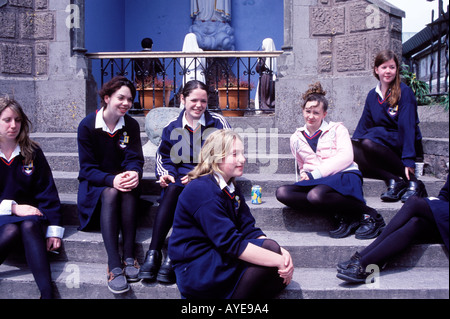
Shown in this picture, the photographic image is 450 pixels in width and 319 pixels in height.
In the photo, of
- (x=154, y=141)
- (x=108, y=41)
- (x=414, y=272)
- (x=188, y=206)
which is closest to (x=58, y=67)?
(x=154, y=141)

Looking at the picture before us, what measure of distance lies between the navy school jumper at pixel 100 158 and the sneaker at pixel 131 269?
0.55m

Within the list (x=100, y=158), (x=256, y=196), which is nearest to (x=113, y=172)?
(x=100, y=158)

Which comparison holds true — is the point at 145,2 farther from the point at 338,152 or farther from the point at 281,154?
the point at 338,152

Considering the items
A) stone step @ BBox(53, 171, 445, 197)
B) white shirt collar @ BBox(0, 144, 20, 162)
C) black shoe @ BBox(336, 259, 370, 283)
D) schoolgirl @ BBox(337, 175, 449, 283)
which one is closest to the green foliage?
stone step @ BBox(53, 171, 445, 197)

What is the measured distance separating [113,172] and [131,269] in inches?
35.7

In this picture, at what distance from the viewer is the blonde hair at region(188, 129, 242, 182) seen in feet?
7.91

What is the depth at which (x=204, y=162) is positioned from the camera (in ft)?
8.15

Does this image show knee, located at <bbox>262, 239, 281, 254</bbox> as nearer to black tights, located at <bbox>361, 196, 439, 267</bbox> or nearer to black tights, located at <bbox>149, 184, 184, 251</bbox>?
black tights, located at <bbox>361, 196, 439, 267</bbox>

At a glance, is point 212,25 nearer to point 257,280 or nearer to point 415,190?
point 415,190

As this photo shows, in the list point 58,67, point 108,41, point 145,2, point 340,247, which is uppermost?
point 145,2

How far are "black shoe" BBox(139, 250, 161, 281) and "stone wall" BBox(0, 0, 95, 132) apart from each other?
372 centimetres

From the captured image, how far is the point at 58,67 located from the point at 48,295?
13.4 ft

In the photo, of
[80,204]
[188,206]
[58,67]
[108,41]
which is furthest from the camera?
[108,41]

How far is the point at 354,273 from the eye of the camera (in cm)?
271
